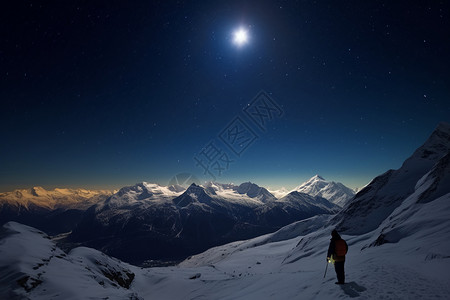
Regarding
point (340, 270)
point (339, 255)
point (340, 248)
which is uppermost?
point (340, 248)

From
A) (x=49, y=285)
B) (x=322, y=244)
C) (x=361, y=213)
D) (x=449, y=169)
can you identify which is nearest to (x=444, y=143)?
(x=361, y=213)

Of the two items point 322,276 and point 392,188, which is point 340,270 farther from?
point 392,188

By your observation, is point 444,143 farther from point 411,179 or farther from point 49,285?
point 49,285

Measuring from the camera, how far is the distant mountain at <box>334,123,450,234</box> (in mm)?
56878

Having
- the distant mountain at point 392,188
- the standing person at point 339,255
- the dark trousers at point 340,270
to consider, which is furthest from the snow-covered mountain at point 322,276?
the distant mountain at point 392,188

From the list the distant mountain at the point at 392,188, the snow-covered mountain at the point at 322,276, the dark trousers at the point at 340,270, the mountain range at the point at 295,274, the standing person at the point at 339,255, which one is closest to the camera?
the snow-covered mountain at the point at 322,276

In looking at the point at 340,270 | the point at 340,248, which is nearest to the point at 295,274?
the point at 340,270

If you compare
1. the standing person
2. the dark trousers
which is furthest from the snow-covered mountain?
the standing person

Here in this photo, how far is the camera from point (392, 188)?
2504 inches

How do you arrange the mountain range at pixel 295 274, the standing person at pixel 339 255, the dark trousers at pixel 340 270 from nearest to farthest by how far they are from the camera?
the mountain range at pixel 295 274
the standing person at pixel 339 255
the dark trousers at pixel 340 270

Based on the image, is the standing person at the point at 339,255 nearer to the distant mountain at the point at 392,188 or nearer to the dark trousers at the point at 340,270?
the dark trousers at the point at 340,270

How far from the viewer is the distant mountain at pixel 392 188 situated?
56.9m

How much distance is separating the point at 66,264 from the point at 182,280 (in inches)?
815

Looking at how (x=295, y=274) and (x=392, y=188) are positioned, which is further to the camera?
(x=392, y=188)
